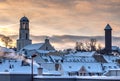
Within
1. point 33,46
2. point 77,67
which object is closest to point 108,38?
point 33,46

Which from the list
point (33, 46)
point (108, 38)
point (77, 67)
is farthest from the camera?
point (108, 38)

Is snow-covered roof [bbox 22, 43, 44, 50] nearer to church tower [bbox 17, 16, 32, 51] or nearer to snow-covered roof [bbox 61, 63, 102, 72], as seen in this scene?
church tower [bbox 17, 16, 32, 51]

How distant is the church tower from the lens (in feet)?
604

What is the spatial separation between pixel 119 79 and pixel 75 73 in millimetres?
61393

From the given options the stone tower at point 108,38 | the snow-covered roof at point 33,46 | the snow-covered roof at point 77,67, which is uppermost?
the stone tower at point 108,38

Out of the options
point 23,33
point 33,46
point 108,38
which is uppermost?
point 23,33

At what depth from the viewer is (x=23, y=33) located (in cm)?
18462

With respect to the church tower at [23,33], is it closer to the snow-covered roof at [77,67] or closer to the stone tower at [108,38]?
the stone tower at [108,38]

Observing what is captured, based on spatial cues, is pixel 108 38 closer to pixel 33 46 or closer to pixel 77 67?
pixel 33 46

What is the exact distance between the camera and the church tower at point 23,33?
A: 7253 inches

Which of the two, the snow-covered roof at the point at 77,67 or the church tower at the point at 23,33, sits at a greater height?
the church tower at the point at 23,33

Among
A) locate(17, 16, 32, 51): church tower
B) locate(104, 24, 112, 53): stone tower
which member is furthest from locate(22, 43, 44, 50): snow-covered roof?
locate(104, 24, 112, 53): stone tower

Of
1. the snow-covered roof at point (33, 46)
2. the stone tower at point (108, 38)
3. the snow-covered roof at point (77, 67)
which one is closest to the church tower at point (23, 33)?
the snow-covered roof at point (33, 46)

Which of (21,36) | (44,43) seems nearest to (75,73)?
(44,43)
